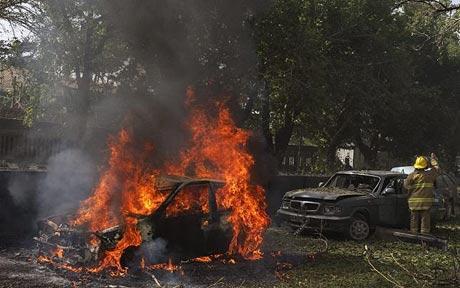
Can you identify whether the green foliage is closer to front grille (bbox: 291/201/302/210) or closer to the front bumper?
front grille (bbox: 291/201/302/210)

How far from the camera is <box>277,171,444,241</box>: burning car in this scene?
34.6 ft

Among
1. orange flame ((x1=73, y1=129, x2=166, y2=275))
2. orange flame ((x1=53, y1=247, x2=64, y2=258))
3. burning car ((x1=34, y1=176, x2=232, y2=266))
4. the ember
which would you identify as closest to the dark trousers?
burning car ((x1=34, y1=176, x2=232, y2=266))

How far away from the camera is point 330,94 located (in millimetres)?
16312

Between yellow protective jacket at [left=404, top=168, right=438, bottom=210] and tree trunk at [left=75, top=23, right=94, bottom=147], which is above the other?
tree trunk at [left=75, top=23, right=94, bottom=147]

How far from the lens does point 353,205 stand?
10656mm

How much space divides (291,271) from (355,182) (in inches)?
196

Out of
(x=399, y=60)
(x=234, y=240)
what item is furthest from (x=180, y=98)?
(x=399, y=60)

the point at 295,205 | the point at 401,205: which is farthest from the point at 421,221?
the point at 295,205

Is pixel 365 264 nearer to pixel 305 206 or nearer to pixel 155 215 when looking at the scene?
pixel 305 206

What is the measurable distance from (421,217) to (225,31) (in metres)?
6.73

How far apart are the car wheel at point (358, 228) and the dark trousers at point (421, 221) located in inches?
41.3

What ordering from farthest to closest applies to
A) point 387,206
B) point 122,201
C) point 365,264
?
point 387,206 < point 365,264 < point 122,201

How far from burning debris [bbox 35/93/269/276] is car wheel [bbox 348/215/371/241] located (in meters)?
2.84

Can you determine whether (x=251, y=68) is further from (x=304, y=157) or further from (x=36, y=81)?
(x=304, y=157)
